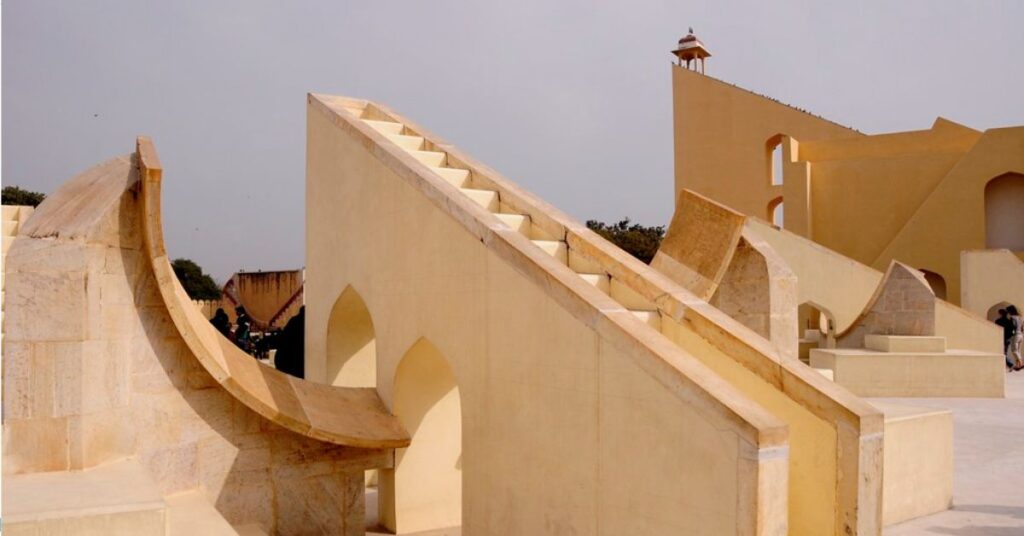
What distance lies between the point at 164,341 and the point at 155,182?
1.00m

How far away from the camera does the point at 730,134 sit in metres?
24.6

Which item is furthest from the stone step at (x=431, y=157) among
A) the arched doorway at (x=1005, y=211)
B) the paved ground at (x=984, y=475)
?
the arched doorway at (x=1005, y=211)

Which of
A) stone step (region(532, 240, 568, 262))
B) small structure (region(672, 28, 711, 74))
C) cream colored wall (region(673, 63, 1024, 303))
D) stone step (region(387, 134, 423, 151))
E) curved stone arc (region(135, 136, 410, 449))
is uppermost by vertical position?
small structure (region(672, 28, 711, 74))

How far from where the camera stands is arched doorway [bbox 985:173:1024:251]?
69.6ft

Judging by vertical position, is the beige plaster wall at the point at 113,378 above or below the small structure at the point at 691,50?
below

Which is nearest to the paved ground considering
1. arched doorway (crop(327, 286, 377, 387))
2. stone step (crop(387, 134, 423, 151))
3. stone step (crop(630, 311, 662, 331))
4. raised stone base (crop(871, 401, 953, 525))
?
raised stone base (crop(871, 401, 953, 525))

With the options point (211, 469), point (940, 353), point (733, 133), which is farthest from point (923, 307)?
point (733, 133)

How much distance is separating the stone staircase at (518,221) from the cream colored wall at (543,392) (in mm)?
522

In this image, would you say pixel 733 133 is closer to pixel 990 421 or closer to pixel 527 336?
pixel 990 421

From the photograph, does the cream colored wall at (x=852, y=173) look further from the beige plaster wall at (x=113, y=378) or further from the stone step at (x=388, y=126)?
the beige plaster wall at (x=113, y=378)

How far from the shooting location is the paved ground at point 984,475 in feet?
18.9

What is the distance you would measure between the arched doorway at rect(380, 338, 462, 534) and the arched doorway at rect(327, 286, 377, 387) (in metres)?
1.07

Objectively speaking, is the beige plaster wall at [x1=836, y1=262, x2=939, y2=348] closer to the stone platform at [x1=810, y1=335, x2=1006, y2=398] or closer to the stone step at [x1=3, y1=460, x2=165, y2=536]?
the stone platform at [x1=810, y1=335, x2=1006, y2=398]

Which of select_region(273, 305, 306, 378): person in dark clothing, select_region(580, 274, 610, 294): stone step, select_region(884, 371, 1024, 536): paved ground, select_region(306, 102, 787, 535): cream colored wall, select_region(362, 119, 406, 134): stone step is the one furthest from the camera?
select_region(273, 305, 306, 378): person in dark clothing
